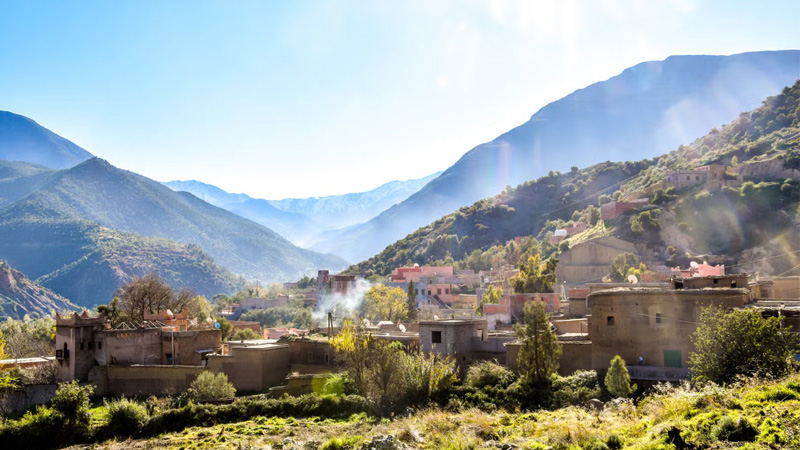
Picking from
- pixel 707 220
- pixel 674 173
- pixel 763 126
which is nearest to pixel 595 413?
pixel 707 220

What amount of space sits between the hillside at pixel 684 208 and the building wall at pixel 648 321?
43533 mm

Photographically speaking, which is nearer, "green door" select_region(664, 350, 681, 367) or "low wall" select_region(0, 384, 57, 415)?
"green door" select_region(664, 350, 681, 367)

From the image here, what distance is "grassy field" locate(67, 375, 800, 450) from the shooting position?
14.0 m

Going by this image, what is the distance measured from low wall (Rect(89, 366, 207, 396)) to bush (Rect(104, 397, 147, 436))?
5.00 metres

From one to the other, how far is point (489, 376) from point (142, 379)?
64.7 feet

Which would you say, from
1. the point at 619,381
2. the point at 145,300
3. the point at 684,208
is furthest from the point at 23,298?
the point at 619,381

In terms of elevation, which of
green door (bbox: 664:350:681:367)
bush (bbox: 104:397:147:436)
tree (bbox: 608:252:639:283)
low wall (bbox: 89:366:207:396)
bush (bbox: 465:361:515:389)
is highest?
tree (bbox: 608:252:639:283)

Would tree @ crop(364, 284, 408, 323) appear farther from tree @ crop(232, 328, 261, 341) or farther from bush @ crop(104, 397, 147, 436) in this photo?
bush @ crop(104, 397, 147, 436)

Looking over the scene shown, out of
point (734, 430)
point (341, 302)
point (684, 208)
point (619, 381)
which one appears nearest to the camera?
point (734, 430)

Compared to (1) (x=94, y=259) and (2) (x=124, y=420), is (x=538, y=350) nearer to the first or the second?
(2) (x=124, y=420)

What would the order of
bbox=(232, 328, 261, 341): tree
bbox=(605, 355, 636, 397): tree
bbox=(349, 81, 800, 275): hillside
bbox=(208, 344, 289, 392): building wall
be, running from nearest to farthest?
bbox=(605, 355, 636, 397): tree, bbox=(208, 344, 289, 392): building wall, bbox=(232, 328, 261, 341): tree, bbox=(349, 81, 800, 275): hillside

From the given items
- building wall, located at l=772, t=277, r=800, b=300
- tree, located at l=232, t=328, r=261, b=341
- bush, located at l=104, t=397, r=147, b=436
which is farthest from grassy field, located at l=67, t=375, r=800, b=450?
tree, located at l=232, t=328, r=261, b=341

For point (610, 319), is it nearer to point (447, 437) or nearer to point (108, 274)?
point (447, 437)

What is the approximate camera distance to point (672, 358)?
84.1 feet
